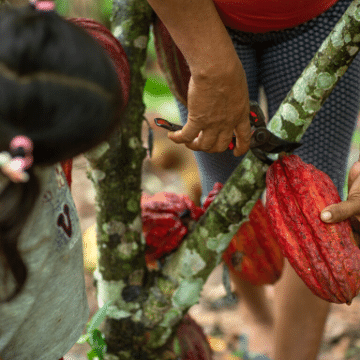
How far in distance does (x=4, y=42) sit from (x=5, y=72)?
1.5 inches

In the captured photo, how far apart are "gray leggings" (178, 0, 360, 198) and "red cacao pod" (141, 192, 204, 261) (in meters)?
0.21

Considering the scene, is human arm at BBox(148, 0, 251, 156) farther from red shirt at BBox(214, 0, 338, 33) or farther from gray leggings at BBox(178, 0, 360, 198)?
gray leggings at BBox(178, 0, 360, 198)

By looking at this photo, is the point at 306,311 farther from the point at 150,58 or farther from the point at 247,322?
the point at 150,58

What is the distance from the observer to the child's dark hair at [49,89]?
49cm

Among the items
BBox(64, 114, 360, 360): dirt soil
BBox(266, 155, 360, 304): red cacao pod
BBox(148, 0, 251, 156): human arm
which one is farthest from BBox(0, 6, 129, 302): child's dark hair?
BBox(64, 114, 360, 360): dirt soil

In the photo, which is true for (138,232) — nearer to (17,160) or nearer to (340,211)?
(340,211)

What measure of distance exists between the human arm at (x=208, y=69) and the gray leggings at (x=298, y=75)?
1.26ft

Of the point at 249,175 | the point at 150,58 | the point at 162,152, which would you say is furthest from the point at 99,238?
the point at 150,58

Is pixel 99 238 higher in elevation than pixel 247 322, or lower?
higher

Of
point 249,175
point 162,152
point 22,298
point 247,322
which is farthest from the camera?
point 162,152

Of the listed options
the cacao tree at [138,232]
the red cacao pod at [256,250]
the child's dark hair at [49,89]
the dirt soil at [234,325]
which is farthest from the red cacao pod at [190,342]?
the child's dark hair at [49,89]

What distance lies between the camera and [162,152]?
11.8ft

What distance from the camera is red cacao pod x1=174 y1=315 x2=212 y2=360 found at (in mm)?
1259

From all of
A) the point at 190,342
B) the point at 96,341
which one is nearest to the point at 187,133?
the point at 96,341
